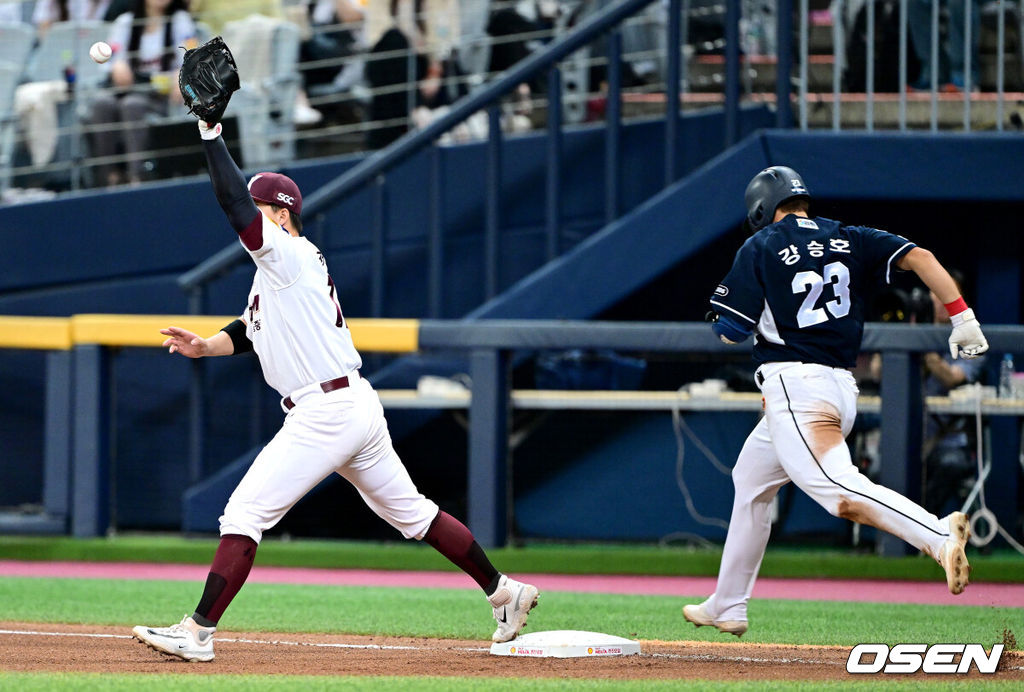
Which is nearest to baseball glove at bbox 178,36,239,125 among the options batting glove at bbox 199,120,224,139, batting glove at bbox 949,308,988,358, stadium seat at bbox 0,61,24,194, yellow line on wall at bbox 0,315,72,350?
batting glove at bbox 199,120,224,139

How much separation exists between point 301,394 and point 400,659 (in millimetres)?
1104

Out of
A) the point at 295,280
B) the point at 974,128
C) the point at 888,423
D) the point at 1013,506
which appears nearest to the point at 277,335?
the point at 295,280

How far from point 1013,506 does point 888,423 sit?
1.02 meters

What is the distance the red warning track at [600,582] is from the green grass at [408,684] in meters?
3.47

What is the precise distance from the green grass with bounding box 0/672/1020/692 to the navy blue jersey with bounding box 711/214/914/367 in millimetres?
1359

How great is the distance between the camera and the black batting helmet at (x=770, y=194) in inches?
225

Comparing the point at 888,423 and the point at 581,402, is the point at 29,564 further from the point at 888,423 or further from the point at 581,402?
the point at 888,423

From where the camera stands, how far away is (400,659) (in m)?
5.43

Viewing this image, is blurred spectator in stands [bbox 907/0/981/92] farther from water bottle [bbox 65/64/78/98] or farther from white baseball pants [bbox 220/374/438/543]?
water bottle [bbox 65/64/78/98]

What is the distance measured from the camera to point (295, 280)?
5.32 metres

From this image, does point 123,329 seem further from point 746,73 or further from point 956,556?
point 956,556

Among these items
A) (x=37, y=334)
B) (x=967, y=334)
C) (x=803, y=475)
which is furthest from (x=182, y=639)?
(x=37, y=334)

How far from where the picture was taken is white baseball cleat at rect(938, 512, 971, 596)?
4.98m
